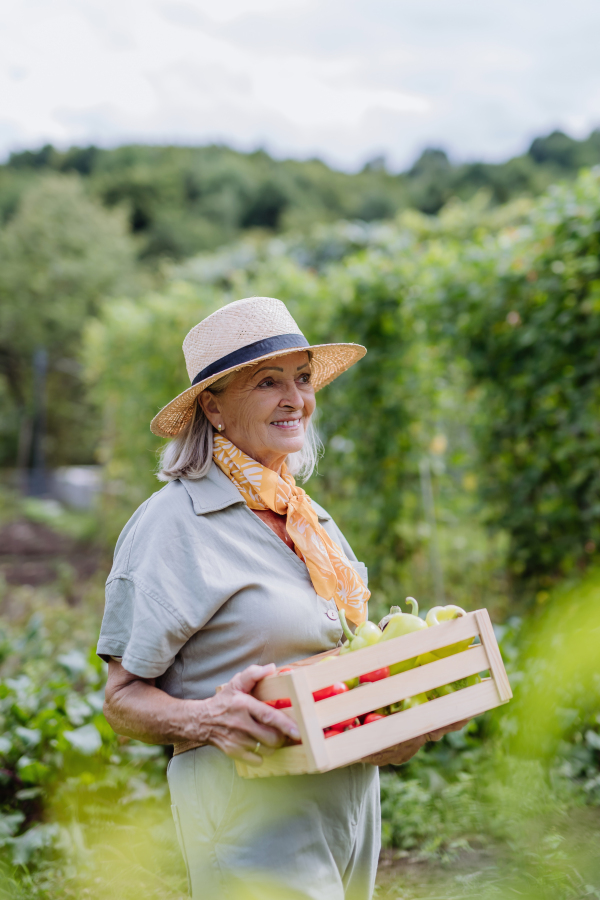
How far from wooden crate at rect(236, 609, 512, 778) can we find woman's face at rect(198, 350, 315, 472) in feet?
1.73

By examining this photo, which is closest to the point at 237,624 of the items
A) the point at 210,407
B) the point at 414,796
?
the point at 210,407

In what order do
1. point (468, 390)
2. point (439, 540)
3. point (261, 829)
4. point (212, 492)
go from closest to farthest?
point (261, 829)
point (212, 492)
point (468, 390)
point (439, 540)

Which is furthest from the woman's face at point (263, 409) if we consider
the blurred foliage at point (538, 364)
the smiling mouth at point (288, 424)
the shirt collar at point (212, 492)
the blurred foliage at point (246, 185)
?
the blurred foliage at point (246, 185)

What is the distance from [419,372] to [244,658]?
3.67 m

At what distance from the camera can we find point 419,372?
493 cm

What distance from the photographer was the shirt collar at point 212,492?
1588 millimetres

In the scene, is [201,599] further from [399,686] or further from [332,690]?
[399,686]

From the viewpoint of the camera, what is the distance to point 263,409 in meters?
1.73

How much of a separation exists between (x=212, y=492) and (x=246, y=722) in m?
0.52

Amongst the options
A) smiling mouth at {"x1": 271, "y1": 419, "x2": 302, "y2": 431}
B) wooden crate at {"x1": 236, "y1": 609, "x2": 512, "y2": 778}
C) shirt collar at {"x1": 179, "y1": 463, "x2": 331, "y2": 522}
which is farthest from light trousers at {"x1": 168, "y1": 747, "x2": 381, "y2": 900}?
smiling mouth at {"x1": 271, "y1": 419, "x2": 302, "y2": 431}

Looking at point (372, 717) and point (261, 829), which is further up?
point (372, 717)

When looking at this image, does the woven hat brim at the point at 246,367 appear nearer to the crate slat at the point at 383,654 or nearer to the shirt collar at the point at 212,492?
the shirt collar at the point at 212,492

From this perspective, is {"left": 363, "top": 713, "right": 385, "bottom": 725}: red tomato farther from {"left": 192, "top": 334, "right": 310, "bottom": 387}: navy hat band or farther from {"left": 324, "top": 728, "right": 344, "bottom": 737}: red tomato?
{"left": 192, "top": 334, "right": 310, "bottom": 387}: navy hat band

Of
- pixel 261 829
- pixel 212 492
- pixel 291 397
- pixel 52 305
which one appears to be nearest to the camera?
pixel 261 829
